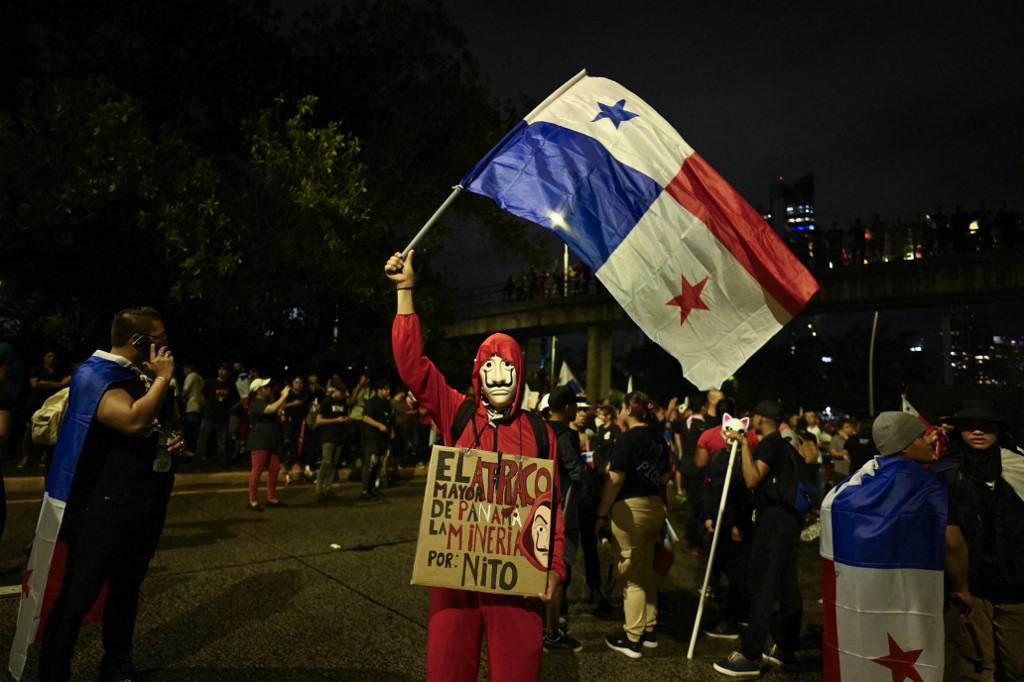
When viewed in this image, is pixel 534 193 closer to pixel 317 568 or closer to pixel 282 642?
pixel 282 642

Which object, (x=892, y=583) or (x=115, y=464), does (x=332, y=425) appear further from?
(x=892, y=583)

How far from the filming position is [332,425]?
10438 mm

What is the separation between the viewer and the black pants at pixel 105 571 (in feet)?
10.6

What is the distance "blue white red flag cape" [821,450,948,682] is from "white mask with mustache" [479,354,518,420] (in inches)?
74.0

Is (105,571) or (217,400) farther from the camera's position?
(217,400)

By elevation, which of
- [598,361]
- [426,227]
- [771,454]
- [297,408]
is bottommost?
[771,454]

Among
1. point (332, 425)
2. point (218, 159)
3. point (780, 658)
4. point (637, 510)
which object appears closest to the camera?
point (780, 658)

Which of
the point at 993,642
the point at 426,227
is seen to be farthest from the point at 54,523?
the point at 993,642

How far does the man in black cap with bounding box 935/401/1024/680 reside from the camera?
385 cm

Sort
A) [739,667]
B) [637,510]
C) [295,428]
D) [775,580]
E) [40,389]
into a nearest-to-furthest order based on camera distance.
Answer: [739,667]
[775,580]
[637,510]
[40,389]
[295,428]

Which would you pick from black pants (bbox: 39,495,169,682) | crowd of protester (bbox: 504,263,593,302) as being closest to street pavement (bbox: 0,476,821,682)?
black pants (bbox: 39,495,169,682)

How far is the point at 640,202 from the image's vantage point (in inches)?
170

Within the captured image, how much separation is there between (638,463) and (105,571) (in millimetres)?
3524

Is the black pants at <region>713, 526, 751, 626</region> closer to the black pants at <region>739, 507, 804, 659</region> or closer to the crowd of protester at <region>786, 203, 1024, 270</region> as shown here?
the black pants at <region>739, 507, 804, 659</region>
